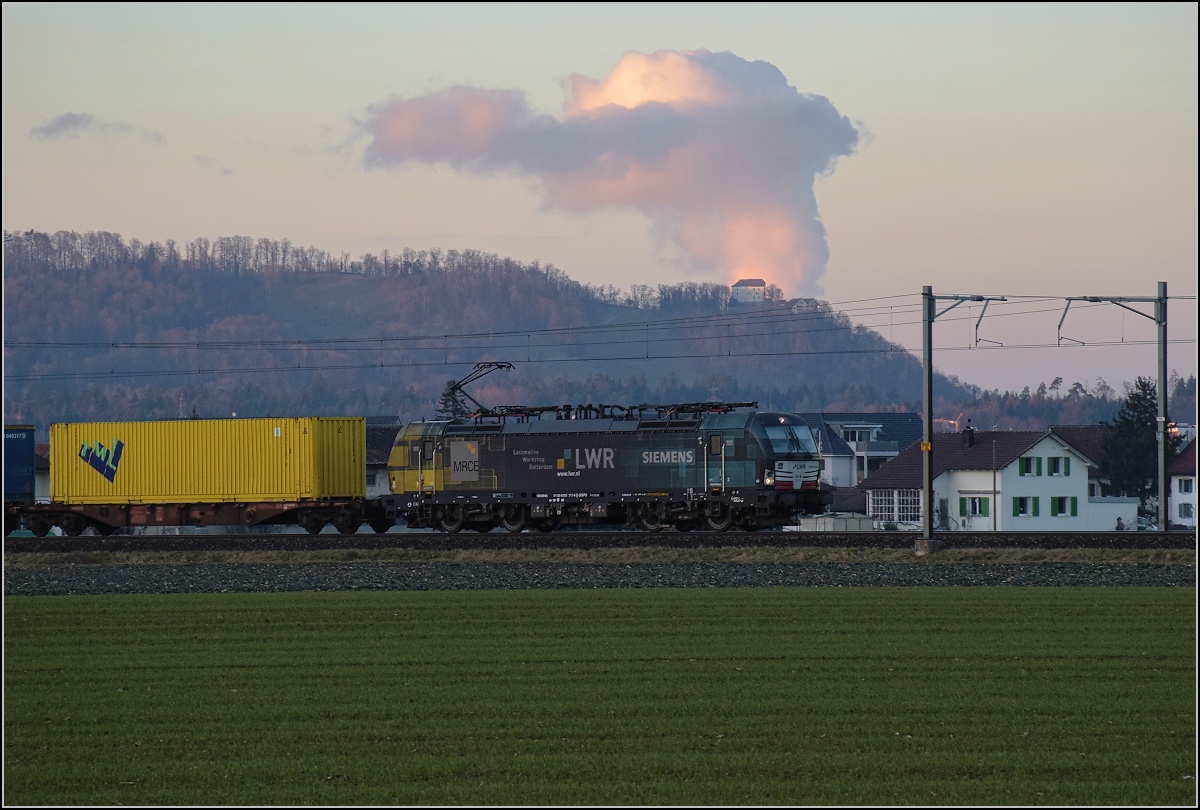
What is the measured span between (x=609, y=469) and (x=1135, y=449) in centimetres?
7077

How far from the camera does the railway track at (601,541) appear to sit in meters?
36.8

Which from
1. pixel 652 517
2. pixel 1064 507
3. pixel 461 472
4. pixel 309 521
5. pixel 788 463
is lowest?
pixel 1064 507

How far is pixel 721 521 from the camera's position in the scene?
1671 inches

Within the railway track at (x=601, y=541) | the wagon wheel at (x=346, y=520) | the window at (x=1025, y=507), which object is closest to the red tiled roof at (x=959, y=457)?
the window at (x=1025, y=507)

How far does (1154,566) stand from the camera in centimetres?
3142

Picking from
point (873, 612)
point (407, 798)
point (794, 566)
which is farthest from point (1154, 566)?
point (407, 798)

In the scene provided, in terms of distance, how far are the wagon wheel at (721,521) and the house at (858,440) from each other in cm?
6730

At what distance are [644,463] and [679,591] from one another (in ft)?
52.4

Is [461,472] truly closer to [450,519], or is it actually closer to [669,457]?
[450,519]

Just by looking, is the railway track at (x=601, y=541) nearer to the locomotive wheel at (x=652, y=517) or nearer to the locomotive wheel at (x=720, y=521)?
the locomotive wheel at (x=720, y=521)

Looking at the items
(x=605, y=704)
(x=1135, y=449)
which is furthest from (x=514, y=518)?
(x=1135, y=449)

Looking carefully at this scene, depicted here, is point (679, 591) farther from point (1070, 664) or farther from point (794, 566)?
point (1070, 664)

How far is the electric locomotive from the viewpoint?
41531 mm

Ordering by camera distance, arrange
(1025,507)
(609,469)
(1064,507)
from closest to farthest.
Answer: (609,469) < (1025,507) < (1064,507)
